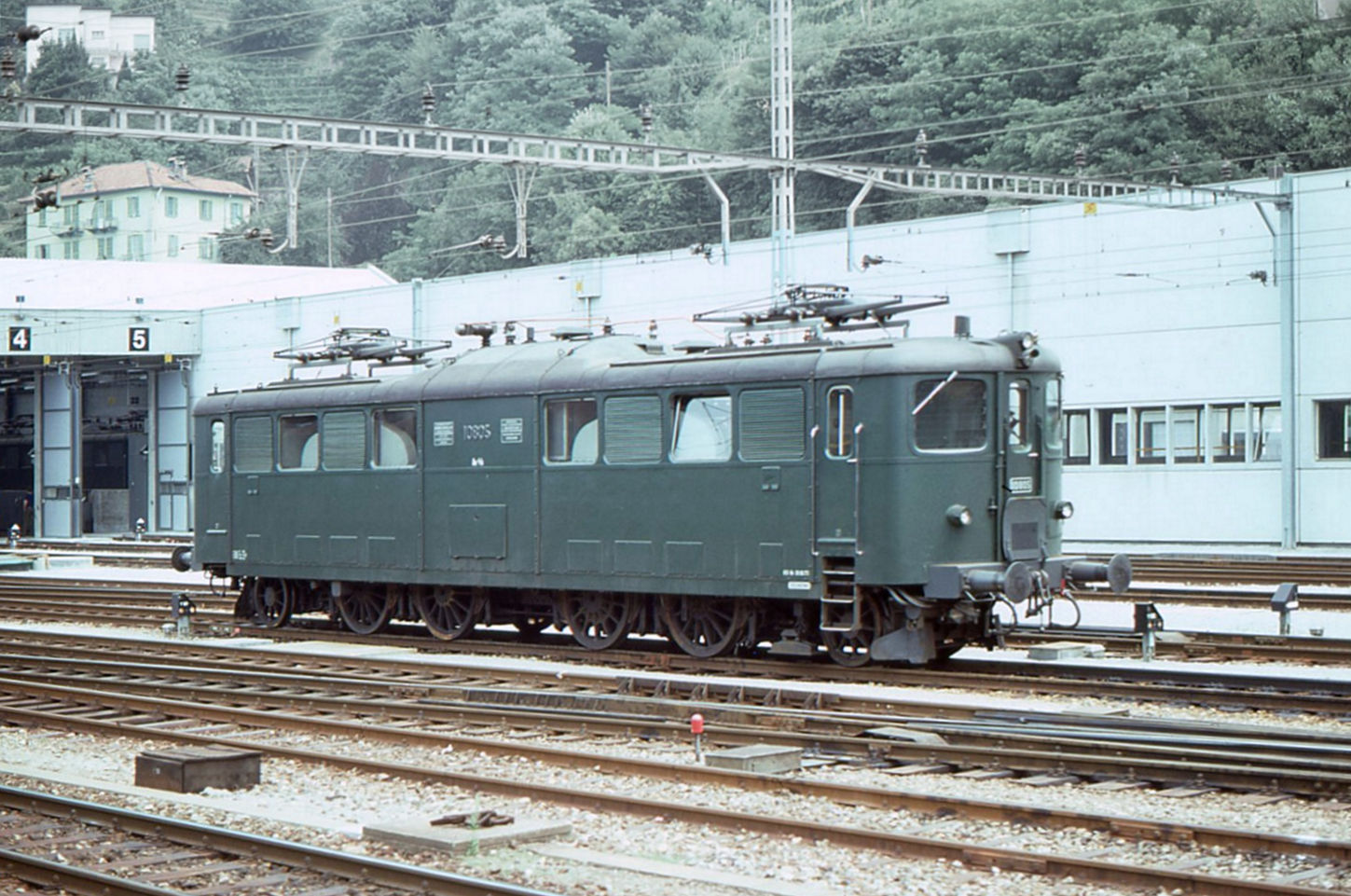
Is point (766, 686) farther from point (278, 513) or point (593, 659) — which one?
point (278, 513)

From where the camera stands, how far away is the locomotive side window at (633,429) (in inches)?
744

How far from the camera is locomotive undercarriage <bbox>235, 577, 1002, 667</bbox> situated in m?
17.1

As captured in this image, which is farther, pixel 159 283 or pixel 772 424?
pixel 159 283

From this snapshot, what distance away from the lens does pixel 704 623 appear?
19.0 meters

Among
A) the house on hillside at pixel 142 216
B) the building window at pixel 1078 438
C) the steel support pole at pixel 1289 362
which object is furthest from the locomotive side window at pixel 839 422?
the house on hillside at pixel 142 216

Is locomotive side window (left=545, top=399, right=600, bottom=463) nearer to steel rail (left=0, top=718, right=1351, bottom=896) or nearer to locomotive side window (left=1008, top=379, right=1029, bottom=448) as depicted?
locomotive side window (left=1008, top=379, right=1029, bottom=448)

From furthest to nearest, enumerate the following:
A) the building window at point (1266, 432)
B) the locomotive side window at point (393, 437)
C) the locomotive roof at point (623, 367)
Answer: the building window at point (1266, 432), the locomotive side window at point (393, 437), the locomotive roof at point (623, 367)

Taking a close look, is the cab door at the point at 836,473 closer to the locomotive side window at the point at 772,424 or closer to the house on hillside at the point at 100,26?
the locomotive side window at the point at 772,424

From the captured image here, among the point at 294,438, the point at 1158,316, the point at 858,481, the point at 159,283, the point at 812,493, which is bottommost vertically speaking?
the point at 812,493

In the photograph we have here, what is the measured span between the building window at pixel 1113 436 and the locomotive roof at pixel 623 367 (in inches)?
887

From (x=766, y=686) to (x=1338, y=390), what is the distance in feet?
81.7

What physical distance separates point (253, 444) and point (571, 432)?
251 inches

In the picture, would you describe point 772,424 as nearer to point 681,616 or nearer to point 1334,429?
point 681,616

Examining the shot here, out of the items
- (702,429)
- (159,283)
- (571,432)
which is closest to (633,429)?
(702,429)
